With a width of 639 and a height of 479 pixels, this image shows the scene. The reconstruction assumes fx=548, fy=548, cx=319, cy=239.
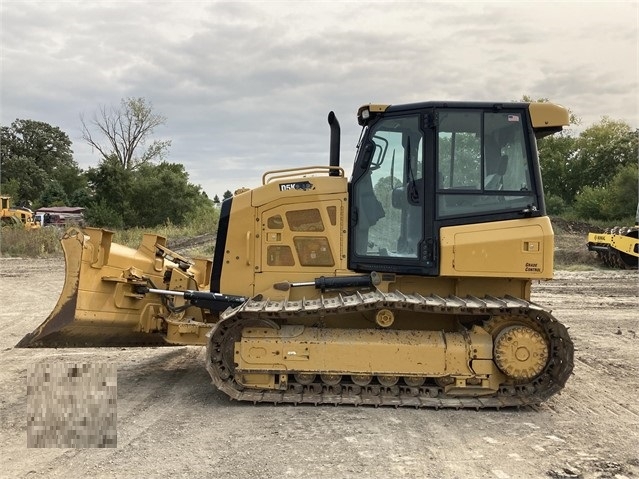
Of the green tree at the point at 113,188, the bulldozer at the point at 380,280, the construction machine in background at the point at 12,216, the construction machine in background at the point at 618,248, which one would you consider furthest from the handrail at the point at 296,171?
the green tree at the point at 113,188

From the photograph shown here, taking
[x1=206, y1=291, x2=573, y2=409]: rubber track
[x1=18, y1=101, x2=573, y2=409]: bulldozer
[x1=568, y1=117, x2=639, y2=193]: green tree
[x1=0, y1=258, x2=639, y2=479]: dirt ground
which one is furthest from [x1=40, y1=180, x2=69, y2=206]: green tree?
[x1=206, y1=291, x2=573, y2=409]: rubber track

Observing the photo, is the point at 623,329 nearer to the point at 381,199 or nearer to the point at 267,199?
the point at 381,199

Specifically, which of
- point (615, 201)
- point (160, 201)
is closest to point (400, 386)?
point (615, 201)

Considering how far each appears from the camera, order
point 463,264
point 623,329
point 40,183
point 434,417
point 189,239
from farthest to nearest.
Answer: point 40,183, point 189,239, point 623,329, point 463,264, point 434,417

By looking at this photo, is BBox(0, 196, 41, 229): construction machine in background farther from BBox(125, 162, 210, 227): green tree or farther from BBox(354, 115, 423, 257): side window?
BBox(354, 115, 423, 257): side window

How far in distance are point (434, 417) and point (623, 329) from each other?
6.22 metres

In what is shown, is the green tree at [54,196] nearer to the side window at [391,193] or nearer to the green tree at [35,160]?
the green tree at [35,160]

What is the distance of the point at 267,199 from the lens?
6148 mm

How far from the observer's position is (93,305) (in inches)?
237

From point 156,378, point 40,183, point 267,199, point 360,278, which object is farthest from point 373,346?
point 40,183

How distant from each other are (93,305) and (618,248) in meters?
18.9

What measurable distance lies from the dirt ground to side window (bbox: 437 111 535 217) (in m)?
2.11

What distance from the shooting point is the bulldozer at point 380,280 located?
5.46 metres

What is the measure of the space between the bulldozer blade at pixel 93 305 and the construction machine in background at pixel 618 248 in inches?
711
